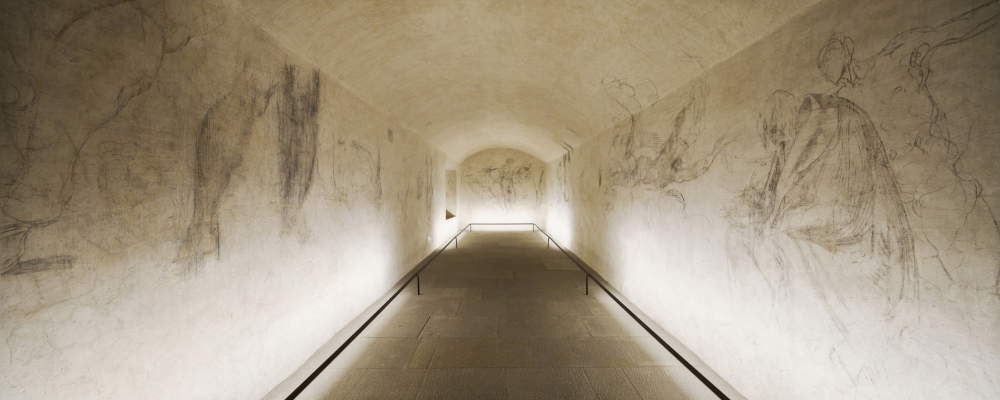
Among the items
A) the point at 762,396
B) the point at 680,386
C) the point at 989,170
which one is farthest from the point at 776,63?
the point at 680,386

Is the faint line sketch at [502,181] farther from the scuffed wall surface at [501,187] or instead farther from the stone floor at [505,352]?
the stone floor at [505,352]

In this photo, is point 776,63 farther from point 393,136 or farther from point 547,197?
point 547,197

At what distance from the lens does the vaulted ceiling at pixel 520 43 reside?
10.3ft

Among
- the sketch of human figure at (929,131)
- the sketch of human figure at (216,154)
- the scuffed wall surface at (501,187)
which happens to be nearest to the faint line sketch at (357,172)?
the sketch of human figure at (216,154)

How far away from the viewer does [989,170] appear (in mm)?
1643

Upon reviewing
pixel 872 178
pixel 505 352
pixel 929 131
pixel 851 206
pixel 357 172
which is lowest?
pixel 505 352

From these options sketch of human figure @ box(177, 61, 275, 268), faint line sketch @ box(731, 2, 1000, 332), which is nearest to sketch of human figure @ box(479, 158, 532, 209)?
sketch of human figure @ box(177, 61, 275, 268)

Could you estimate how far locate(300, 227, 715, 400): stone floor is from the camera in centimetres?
337

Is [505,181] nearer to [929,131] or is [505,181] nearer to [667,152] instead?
[667,152]

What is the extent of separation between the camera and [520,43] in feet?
15.1

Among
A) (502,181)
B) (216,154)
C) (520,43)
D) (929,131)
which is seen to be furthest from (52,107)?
(502,181)

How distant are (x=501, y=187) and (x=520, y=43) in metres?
13.0

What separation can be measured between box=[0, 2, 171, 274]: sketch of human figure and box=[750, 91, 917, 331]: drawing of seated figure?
446 centimetres

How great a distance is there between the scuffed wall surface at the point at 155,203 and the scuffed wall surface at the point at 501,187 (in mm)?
13337
